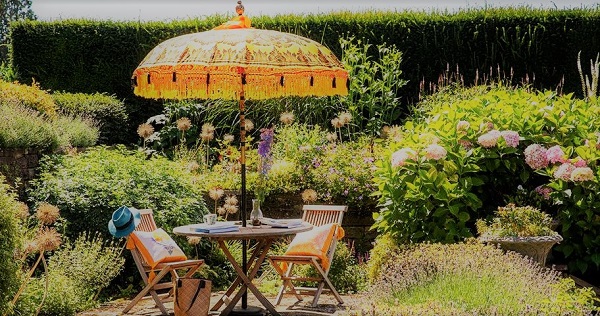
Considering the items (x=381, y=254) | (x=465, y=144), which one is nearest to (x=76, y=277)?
(x=381, y=254)

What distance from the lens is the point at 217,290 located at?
975 centimetres

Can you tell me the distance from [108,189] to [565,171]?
4.36 meters

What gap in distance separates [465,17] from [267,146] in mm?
8598

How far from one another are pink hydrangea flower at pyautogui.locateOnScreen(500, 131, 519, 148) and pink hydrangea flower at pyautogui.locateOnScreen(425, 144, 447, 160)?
60 centimetres

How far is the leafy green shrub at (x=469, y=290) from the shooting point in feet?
18.7

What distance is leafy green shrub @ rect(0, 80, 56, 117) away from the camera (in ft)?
38.0

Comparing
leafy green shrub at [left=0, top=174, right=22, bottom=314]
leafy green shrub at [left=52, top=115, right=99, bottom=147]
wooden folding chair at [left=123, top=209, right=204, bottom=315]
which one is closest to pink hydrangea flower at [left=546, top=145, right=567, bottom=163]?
wooden folding chair at [left=123, top=209, right=204, bottom=315]

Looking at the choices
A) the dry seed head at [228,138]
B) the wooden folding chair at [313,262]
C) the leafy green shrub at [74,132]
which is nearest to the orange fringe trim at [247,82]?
the wooden folding chair at [313,262]

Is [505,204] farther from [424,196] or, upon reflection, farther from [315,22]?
[315,22]

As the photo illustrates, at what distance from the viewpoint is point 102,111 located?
14.0 m

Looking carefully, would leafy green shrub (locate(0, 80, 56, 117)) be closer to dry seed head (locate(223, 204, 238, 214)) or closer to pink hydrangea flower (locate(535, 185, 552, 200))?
dry seed head (locate(223, 204, 238, 214))

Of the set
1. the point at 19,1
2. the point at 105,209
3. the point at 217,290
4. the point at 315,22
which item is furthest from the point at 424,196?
the point at 19,1

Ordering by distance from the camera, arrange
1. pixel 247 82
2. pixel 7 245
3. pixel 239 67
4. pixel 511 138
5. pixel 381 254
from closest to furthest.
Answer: pixel 7 245 < pixel 239 67 < pixel 247 82 < pixel 511 138 < pixel 381 254

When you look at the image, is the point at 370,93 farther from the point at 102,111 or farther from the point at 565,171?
the point at 565,171
